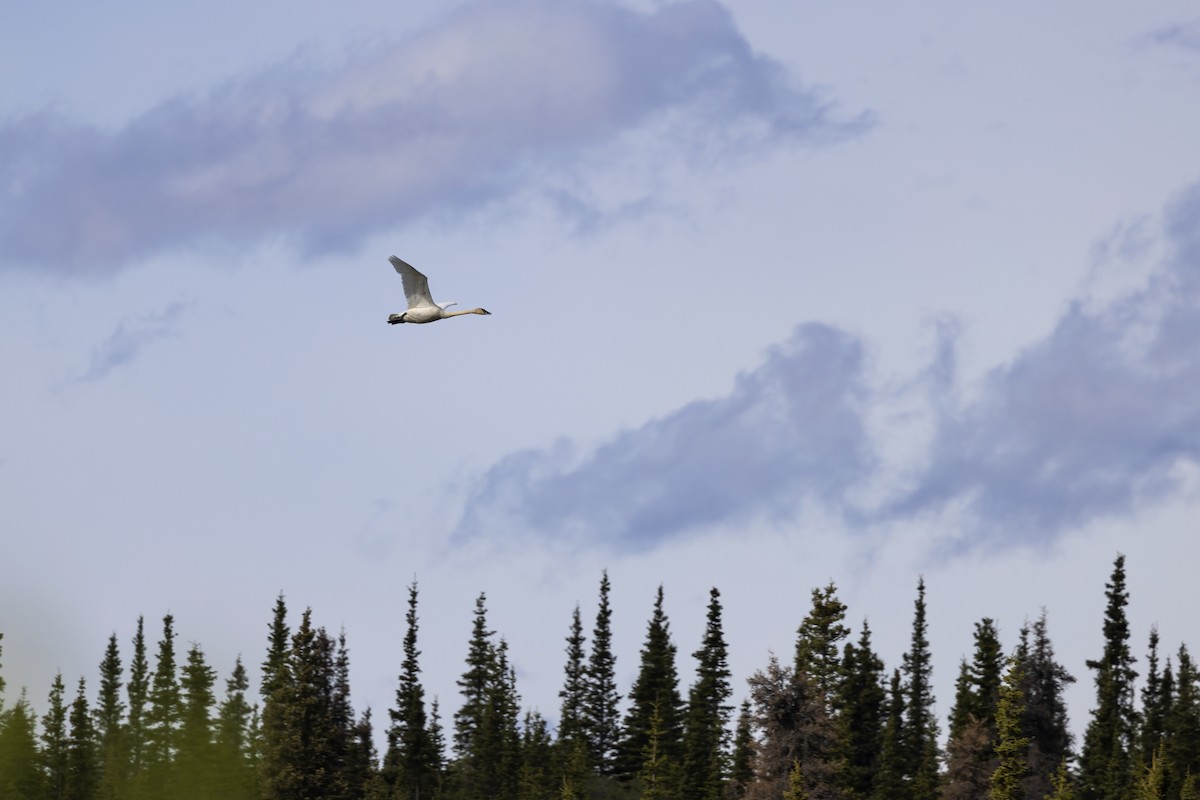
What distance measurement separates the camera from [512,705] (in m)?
159

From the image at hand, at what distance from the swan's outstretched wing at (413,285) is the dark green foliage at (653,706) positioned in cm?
9636

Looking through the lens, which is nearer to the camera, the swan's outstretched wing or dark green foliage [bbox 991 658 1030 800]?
the swan's outstretched wing

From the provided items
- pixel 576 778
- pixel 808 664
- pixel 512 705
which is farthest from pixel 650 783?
pixel 808 664

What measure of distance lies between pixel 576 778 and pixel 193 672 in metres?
34.7

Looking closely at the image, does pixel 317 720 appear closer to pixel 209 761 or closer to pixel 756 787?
pixel 756 787

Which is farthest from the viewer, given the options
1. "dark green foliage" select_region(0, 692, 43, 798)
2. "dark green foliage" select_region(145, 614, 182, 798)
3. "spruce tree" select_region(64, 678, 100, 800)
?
"spruce tree" select_region(64, 678, 100, 800)

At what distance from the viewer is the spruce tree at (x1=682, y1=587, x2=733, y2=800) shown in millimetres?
125000

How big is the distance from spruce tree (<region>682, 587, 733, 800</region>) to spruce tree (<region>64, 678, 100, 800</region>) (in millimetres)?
37427

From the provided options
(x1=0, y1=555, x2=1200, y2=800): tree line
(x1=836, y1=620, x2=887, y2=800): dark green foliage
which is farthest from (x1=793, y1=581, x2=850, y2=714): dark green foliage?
(x1=836, y1=620, x2=887, y2=800): dark green foliage

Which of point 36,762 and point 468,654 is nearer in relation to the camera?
point 36,762

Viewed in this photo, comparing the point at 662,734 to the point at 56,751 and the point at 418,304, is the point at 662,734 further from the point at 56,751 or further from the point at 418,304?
the point at 418,304

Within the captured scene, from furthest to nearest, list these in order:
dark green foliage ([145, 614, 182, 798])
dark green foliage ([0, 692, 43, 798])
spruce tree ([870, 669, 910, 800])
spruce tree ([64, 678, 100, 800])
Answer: spruce tree ([870, 669, 910, 800]), spruce tree ([64, 678, 100, 800]), dark green foliage ([0, 692, 43, 798]), dark green foliage ([145, 614, 182, 798])

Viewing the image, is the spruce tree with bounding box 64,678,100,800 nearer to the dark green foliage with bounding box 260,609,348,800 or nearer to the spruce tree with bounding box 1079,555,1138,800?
the dark green foliage with bounding box 260,609,348,800

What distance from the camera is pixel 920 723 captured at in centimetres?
16550
